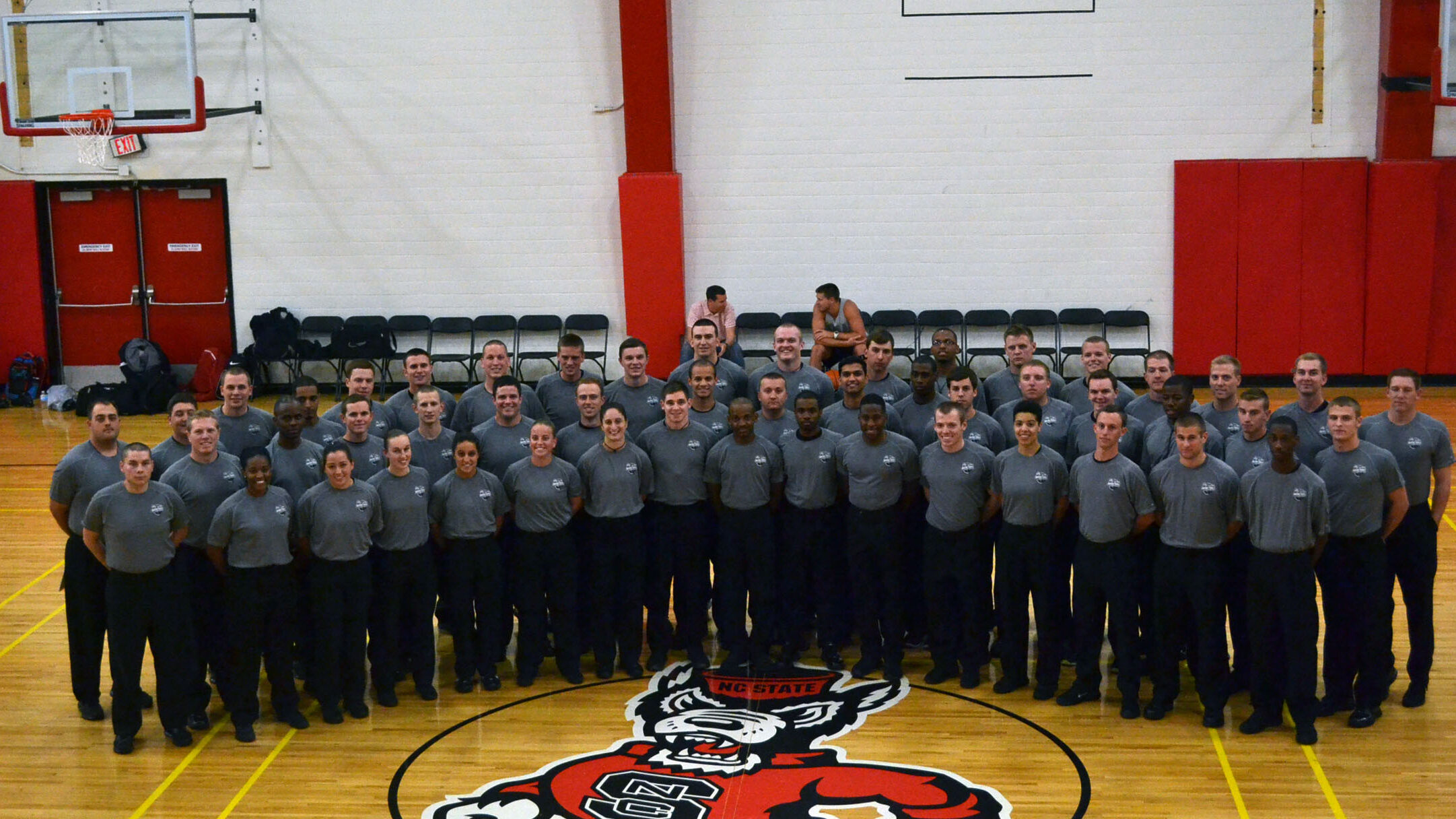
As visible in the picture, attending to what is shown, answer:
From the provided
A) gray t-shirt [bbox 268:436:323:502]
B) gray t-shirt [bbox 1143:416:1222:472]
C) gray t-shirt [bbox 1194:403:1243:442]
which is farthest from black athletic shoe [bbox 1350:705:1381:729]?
gray t-shirt [bbox 268:436:323:502]

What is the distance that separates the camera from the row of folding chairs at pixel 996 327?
698 inches

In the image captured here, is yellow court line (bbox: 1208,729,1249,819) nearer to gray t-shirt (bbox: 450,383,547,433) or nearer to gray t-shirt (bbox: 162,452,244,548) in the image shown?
gray t-shirt (bbox: 450,383,547,433)

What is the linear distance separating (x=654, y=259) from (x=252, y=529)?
10258mm

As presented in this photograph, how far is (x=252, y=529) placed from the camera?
7.98 metres

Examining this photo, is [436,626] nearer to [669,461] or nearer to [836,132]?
[669,461]

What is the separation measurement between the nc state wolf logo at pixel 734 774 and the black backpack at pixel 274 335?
11.1 meters

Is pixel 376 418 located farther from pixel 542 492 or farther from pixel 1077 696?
pixel 1077 696

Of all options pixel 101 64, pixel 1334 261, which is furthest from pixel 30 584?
pixel 1334 261

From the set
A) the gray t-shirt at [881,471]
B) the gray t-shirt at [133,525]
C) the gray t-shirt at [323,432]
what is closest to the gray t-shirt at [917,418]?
the gray t-shirt at [881,471]

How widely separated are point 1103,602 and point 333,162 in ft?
43.1

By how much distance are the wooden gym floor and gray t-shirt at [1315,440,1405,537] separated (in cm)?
120

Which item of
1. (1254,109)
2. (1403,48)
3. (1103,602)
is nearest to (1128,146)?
(1254,109)

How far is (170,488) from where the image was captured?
312 inches

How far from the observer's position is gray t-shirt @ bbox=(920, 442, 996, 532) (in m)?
8.55
